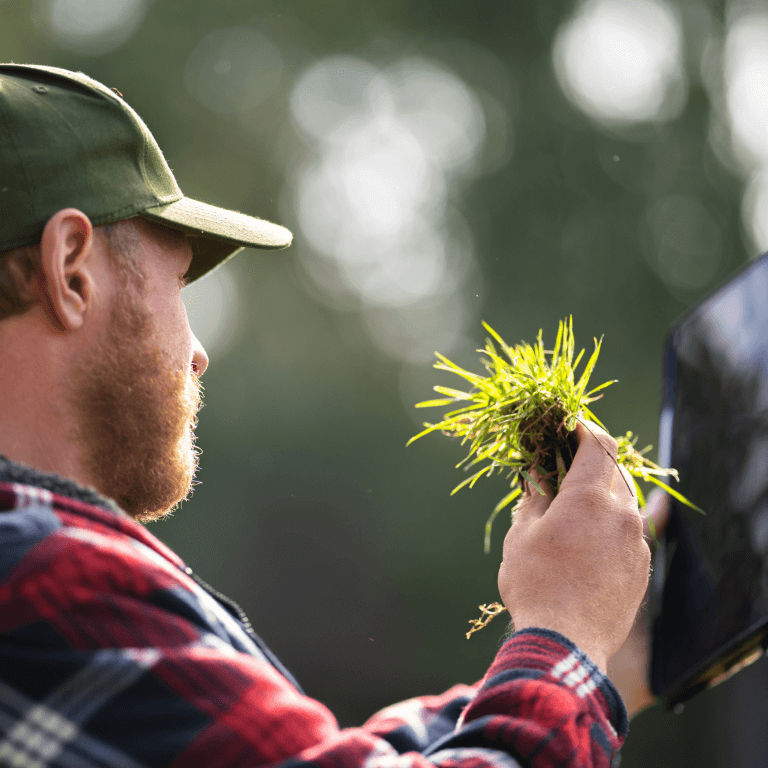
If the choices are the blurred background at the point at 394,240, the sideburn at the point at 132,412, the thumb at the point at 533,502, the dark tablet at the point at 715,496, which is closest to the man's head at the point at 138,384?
the sideburn at the point at 132,412

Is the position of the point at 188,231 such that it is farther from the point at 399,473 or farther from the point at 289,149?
the point at 289,149

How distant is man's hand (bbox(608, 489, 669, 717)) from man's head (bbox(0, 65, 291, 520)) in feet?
4.07

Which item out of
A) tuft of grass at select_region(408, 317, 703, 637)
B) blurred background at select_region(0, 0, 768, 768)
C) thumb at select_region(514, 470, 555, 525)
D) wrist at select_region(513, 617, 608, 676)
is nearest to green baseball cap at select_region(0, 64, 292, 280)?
tuft of grass at select_region(408, 317, 703, 637)

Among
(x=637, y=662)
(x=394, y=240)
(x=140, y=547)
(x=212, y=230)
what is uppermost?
(x=212, y=230)

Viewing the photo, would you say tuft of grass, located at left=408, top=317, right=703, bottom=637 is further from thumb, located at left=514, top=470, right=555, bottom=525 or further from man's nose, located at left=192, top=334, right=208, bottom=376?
man's nose, located at left=192, top=334, right=208, bottom=376

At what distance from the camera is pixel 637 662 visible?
2.00 m

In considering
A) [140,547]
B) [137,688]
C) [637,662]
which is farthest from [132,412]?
[637,662]

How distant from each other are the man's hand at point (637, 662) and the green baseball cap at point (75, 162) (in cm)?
131

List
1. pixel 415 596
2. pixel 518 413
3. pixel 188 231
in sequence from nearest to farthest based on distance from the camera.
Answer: pixel 188 231
pixel 518 413
pixel 415 596

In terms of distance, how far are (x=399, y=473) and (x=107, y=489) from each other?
1427 cm

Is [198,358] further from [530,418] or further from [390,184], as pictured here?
[390,184]

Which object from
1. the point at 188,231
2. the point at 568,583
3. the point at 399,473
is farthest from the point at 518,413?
the point at 399,473

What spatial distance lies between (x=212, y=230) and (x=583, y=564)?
3.08 ft

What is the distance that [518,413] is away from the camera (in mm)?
1688
